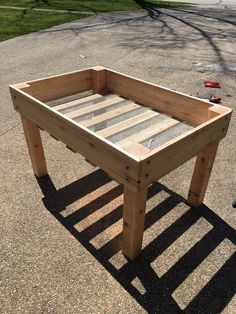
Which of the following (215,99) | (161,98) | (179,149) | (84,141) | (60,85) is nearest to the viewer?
(179,149)

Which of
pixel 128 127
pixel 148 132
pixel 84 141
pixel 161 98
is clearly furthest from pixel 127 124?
pixel 84 141

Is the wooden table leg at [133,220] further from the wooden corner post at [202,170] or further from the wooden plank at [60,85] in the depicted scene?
the wooden plank at [60,85]

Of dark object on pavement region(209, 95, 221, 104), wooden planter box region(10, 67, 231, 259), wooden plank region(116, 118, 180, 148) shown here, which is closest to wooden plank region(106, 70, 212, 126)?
wooden planter box region(10, 67, 231, 259)

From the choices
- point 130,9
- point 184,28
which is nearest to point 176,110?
point 184,28

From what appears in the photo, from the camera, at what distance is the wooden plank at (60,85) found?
3.12 metres

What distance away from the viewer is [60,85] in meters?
3.29

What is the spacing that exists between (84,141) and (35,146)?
1094 millimetres

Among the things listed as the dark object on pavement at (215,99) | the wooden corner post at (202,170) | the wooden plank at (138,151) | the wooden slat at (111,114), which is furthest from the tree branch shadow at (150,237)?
the dark object on pavement at (215,99)

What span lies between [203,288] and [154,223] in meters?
0.74

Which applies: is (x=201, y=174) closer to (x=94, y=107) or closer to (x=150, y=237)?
(x=150, y=237)

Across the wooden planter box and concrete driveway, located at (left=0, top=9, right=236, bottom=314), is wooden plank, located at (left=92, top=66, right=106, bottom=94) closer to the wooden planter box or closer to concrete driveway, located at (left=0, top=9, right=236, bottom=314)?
the wooden planter box

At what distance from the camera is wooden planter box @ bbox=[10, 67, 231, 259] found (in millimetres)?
2098

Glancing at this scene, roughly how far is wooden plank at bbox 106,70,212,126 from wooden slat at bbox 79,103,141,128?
15 cm

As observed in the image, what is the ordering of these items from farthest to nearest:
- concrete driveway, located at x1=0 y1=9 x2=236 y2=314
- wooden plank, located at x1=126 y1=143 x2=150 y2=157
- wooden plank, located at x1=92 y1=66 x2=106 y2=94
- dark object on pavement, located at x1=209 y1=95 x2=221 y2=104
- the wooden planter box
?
dark object on pavement, located at x1=209 y1=95 x2=221 y2=104
wooden plank, located at x1=92 y1=66 x2=106 y2=94
concrete driveway, located at x1=0 y1=9 x2=236 y2=314
the wooden planter box
wooden plank, located at x1=126 y1=143 x2=150 y2=157
